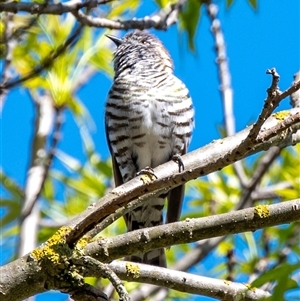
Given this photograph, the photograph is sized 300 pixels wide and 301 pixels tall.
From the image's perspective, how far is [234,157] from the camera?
2064mm

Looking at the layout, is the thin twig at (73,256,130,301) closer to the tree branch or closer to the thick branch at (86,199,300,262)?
the thick branch at (86,199,300,262)

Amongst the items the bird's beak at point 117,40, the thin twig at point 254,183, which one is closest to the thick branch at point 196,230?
the thin twig at point 254,183

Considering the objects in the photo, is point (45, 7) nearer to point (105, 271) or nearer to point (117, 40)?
point (105, 271)

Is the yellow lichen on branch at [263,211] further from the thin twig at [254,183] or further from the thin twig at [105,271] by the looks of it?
the thin twig at [254,183]

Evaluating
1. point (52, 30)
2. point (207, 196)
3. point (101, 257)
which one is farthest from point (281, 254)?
point (101, 257)

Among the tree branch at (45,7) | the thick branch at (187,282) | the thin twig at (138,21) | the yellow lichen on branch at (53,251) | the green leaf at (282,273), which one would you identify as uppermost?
the thin twig at (138,21)

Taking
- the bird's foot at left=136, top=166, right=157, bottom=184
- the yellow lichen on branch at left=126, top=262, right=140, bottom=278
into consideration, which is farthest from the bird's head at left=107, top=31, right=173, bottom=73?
the yellow lichen on branch at left=126, top=262, right=140, bottom=278

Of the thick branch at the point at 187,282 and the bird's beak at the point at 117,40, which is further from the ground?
the bird's beak at the point at 117,40

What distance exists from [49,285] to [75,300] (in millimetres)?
91

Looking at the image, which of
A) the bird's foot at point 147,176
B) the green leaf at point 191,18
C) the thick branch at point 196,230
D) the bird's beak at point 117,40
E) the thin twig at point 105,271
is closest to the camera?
the thin twig at point 105,271

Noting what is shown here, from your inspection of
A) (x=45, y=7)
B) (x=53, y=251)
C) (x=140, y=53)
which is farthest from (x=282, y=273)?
(x=140, y=53)

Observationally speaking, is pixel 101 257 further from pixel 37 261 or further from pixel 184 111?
pixel 184 111

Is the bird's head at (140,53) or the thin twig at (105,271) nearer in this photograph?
the thin twig at (105,271)

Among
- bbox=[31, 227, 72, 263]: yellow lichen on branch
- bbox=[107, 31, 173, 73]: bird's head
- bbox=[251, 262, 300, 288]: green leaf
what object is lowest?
bbox=[251, 262, 300, 288]: green leaf
